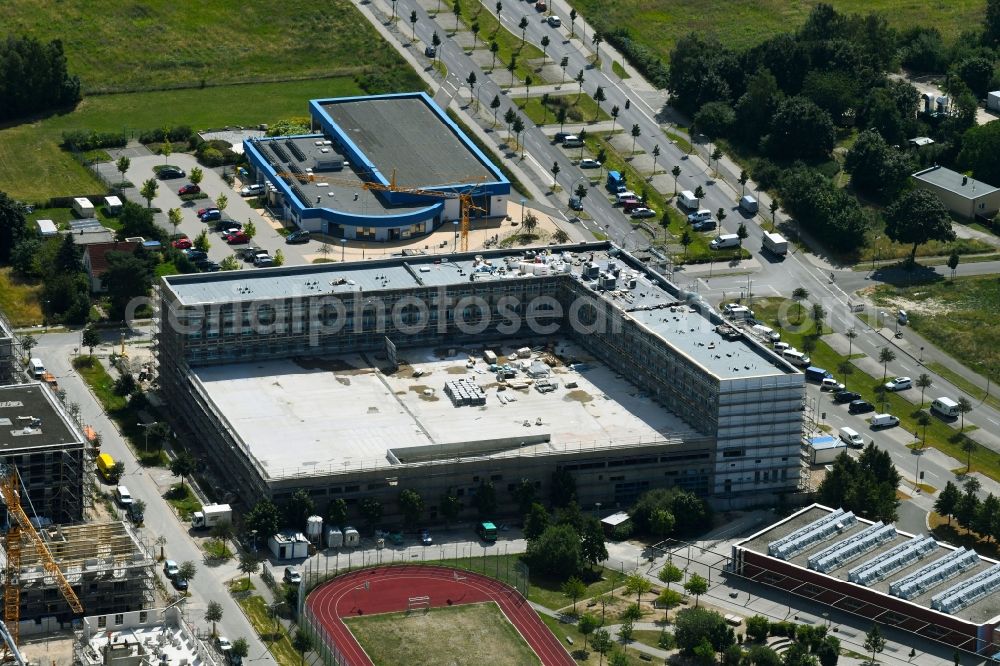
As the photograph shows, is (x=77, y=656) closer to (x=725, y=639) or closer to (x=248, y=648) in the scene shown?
(x=248, y=648)

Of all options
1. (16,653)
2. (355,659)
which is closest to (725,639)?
(355,659)

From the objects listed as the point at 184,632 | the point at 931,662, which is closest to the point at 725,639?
the point at 931,662

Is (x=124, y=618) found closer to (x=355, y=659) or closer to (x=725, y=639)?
(x=355, y=659)

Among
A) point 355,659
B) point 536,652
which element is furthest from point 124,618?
point 536,652

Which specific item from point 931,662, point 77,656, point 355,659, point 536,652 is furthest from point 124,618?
point 931,662

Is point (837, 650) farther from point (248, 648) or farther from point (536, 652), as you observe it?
point (248, 648)

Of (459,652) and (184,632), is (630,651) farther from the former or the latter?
(184,632)
